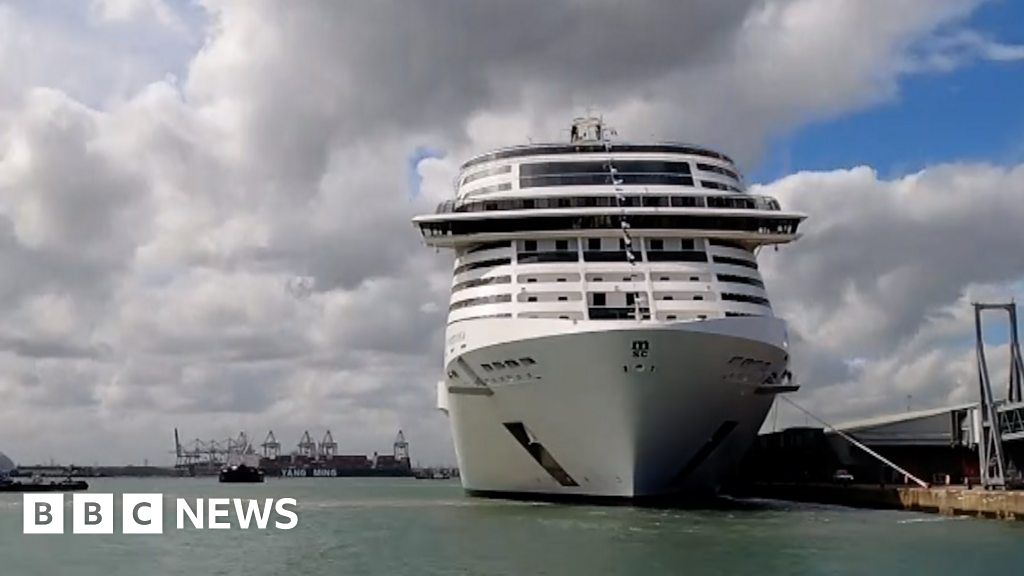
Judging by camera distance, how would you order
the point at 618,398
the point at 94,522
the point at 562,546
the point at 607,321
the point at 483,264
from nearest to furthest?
the point at 562,546, the point at 618,398, the point at 607,321, the point at 483,264, the point at 94,522

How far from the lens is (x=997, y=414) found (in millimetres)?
48250

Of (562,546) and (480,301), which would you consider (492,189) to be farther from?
(562,546)

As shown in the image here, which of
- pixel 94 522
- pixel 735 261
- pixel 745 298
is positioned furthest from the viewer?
pixel 94 522

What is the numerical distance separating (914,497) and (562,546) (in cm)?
2299

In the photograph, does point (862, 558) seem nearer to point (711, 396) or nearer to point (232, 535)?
point (711, 396)

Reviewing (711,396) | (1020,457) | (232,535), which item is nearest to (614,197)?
(711,396)

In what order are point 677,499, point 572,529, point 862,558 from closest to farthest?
point 862,558 → point 572,529 → point 677,499

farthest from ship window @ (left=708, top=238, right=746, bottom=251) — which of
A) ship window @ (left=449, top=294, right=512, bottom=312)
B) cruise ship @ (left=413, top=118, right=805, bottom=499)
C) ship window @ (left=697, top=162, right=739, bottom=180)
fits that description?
ship window @ (left=449, top=294, right=512, bottom=312)

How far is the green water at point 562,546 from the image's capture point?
2806 centimetres

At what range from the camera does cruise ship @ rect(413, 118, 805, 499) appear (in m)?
38.4

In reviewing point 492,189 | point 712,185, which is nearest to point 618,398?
point 712,185

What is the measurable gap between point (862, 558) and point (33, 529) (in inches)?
1218

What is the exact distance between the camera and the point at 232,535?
3944cm

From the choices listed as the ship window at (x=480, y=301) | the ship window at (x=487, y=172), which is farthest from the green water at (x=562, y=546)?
the ship window at (x=487, y=172)
